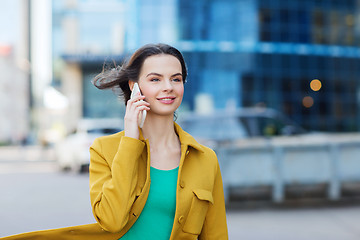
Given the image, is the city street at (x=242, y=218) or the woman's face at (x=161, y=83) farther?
the city street at (x=242, y=218)

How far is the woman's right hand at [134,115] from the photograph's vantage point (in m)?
1.92

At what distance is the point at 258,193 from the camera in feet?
27.6

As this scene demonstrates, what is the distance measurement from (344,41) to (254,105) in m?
10.1

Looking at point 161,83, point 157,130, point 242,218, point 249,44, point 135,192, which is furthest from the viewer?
point 249,44

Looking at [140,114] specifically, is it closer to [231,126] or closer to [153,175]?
[153,175]

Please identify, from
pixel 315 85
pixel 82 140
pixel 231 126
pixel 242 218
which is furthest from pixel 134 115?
pixel 315 85

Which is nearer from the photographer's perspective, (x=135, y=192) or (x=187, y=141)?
(x=135, y=192)

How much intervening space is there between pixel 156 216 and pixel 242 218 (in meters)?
5.27

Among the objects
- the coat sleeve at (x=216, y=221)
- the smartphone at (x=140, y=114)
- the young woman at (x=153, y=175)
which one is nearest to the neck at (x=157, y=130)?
the young woman at (x=153, y=175)

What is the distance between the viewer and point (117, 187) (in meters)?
1.79

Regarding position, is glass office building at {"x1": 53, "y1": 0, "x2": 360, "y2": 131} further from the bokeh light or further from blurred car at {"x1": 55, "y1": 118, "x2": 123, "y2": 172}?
blurred car at {"x1": 55, "y1": 118, "x2": 123, "y2": 172}

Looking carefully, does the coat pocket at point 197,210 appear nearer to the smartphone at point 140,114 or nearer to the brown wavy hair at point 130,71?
the smartphone at point 140,114

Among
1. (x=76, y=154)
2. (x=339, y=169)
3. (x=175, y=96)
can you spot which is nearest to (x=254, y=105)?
(x=76, y=154)

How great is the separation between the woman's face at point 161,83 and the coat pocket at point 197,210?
0.42 m
